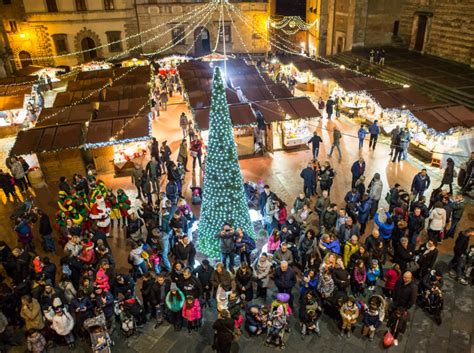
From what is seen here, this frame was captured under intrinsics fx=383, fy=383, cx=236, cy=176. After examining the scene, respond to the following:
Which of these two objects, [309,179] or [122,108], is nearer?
[309,179]

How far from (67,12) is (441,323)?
3196 centimetres

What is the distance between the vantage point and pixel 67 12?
29.7 metres

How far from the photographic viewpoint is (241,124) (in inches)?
601

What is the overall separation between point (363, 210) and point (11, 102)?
58.6 feet

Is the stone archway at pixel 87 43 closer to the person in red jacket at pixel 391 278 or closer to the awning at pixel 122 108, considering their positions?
the awning at pixel 122 108

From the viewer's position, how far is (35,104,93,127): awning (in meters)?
15.5

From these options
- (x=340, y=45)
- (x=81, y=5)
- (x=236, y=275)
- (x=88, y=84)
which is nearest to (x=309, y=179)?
(x=236, y=275)

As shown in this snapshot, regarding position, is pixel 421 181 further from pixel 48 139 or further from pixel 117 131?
pixel 48 139

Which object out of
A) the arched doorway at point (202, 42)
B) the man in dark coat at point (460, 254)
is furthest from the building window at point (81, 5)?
the man in dark coat at point (460, 254)

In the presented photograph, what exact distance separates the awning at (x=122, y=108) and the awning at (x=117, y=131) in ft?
2.60

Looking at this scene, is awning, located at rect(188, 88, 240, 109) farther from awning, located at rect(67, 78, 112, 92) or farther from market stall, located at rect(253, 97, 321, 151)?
awning, located at rect(67, 78, 112, 92)

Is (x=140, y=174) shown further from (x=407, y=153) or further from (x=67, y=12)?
(x=67, y=12)

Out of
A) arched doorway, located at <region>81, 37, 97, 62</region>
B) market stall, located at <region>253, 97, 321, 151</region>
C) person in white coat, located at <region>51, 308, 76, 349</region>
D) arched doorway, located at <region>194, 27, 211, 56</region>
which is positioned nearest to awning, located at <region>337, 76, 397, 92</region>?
market stall, located at <region>253, 97, 321, 151</region>

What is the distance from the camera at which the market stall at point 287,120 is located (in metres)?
Result: 15.9
